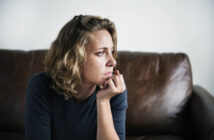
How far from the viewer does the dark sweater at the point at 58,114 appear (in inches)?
36.0

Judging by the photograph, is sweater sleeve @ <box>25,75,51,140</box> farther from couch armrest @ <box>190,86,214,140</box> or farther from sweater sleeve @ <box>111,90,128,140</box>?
couch armrest @ <box>190,86,214,140</box>

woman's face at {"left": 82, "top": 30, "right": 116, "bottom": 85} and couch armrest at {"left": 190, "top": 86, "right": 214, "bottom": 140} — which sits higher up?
woman's face at {"left": 82, "top": 30, "right": 116, "bottom": 85}

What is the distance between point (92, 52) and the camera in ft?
2.93

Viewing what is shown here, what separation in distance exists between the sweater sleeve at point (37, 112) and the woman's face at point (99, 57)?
237 millimetres

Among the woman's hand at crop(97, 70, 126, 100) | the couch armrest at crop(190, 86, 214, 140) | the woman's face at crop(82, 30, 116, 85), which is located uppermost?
the woman's face at crop(82, 30, 116, 85)

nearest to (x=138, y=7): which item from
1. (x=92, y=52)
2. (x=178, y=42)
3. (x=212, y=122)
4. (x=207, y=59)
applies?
(x=178, y=42)

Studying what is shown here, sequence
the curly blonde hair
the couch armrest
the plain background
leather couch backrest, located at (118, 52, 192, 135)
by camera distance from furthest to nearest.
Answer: the plain background
leather couch backrest, located at (118, 52, 192, 135)
the couch armrest
the curly blonde hair

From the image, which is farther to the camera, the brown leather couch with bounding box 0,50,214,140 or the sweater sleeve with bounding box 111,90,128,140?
the brown leather couch with bounding box 0,50,214,140

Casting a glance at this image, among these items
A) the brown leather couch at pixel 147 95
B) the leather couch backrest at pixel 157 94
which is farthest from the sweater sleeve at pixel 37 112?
the leather couch backrest at pixel 157 94

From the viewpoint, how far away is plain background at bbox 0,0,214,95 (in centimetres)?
163

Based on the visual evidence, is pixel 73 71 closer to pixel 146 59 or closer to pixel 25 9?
pixel 146 59

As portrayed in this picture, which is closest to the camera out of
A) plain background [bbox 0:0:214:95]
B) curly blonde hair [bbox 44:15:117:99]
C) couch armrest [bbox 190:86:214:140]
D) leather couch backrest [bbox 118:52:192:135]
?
curly blonde hair [bbox 44:15:117:99]

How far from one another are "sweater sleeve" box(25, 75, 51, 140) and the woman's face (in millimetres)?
237

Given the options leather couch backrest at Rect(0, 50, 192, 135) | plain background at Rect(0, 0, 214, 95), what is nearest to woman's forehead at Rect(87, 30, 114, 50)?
leather couch backrest at Rect(0, 50, 192, 135)
